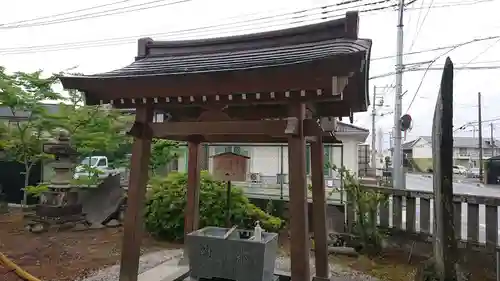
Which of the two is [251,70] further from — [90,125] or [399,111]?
[399,111]

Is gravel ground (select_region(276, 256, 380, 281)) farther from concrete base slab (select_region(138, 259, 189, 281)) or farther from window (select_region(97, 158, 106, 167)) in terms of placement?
window (select_region(97, 158, 106, 167))

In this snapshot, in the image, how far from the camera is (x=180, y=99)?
3.97m

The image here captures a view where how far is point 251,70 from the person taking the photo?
3.46 meters

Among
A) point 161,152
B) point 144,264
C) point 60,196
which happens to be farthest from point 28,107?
point 144,264

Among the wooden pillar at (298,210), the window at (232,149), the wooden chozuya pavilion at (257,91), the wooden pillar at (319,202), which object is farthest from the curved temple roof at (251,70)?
the window at (232,149)

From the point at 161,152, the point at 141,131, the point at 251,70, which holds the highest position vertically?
the point at 251,70

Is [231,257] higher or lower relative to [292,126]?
lower

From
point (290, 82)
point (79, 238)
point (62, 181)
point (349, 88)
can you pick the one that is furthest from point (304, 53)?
point (62, 181)

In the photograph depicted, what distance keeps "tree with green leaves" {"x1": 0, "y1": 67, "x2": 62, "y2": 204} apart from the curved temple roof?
5.27m

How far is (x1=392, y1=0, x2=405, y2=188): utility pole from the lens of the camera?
38.1ft

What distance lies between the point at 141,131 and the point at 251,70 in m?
1.71

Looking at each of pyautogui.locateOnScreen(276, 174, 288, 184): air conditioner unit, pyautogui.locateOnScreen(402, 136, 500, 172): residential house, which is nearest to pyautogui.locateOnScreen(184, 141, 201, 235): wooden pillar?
pyautogui.locateOnScreen(276, 174, 288, 184): air conditioner unit

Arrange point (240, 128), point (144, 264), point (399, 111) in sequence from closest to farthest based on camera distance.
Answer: point (240, 128)
point (144, 264)
point (399, 111)

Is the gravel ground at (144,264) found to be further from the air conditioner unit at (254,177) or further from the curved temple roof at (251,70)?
the air conditioner unit at (254,177)
